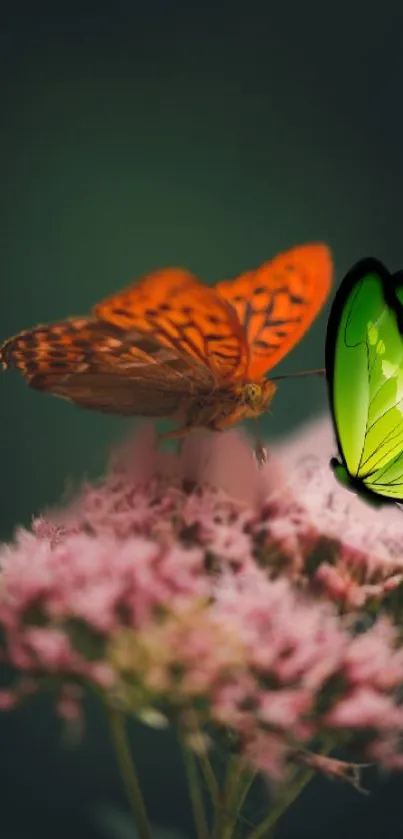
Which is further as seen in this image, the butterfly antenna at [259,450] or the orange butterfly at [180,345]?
the butterfly antenna at [259,450]

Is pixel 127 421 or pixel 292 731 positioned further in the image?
pixel 127 421

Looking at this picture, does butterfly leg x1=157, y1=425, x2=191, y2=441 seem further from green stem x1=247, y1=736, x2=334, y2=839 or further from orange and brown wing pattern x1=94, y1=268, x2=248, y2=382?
green stem x1=247, y1=736, x2=334, y2=839

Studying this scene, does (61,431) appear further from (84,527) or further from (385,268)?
(385,268)

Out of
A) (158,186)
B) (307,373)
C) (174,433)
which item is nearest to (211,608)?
(174,433)

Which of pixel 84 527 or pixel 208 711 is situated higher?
pixel 84 527

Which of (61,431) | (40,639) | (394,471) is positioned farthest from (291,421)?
(40,639)

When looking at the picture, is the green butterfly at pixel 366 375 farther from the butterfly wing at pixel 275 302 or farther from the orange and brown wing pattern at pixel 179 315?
the orange and brown wing pattern at pixel 179 315

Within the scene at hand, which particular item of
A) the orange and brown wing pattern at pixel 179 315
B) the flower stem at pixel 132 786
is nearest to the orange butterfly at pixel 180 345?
the orange and brown wing pattern at pixel 179 315
